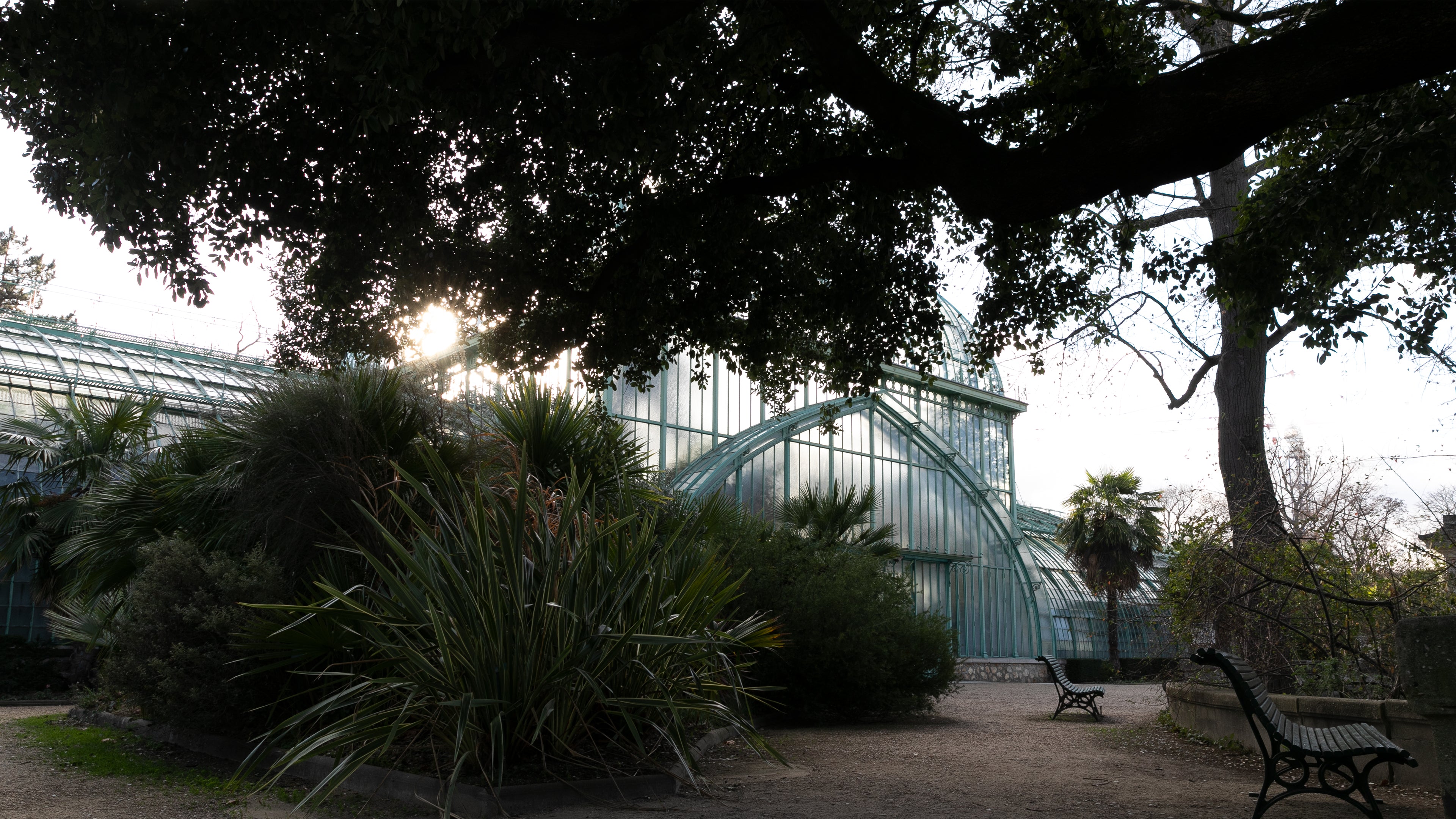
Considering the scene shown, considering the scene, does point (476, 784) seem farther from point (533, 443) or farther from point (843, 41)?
point (843, 41)

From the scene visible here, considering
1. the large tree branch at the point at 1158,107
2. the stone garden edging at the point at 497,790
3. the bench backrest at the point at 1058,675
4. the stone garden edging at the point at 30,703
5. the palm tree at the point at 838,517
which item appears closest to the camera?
the large tree branch at the point at 1158,107

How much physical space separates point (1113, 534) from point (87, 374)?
82.8 ft

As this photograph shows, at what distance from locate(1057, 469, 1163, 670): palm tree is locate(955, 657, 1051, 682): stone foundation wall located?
9.94 feet

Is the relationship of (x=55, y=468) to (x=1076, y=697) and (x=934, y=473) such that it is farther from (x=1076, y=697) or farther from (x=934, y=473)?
A: (x=934, y=473)

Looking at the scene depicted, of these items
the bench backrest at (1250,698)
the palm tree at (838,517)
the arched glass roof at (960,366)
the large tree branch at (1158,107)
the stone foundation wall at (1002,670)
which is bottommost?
the stone foundation wall at (1002,670)

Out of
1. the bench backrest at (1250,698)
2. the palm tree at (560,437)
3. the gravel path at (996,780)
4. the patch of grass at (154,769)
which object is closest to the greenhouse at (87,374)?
the patch of grass at (154,769)

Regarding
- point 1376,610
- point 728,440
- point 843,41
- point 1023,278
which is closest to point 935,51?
point 1023,278

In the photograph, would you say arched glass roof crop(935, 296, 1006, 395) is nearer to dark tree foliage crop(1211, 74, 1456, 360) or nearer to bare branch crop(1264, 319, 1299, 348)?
bare branch crop(1264, 319, 1299, 348)

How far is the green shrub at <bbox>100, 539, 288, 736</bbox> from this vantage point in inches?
304

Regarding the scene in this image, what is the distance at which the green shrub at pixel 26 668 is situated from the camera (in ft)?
54.3

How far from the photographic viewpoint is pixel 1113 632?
3005cm

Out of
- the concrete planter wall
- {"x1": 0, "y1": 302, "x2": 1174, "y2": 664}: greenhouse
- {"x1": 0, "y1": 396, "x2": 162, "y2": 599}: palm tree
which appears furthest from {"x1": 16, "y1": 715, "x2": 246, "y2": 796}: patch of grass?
{"x1": 0, "y1": 302, "x2": 1174, "y2": 664}: greenhouse

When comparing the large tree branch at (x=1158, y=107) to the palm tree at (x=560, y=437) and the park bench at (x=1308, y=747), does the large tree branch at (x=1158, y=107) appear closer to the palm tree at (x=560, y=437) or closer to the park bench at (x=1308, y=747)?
the park bench at (x=1308, y=747)

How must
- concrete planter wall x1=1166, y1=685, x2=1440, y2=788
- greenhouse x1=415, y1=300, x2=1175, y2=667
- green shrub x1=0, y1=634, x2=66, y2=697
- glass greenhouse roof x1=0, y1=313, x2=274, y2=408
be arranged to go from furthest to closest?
greenhouse x1=415, y1=300, x2=1175, y2=667
glass greenhouse roof x1=0, y1=313, x2=274, y2=408
green shrub x1=0, y1=634, x2=66, y2=697
concrete planter wall x1=1166, y1=685, x2=1440, y2=788
